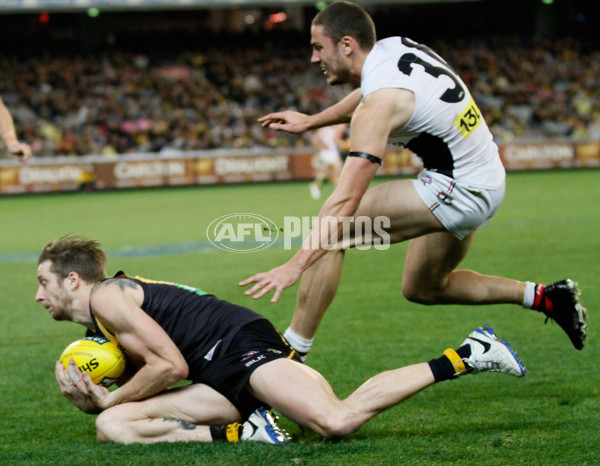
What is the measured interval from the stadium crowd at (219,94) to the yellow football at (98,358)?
21.3 meters

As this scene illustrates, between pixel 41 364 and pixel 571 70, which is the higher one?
pixel 571 70

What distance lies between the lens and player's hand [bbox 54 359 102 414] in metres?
3.94

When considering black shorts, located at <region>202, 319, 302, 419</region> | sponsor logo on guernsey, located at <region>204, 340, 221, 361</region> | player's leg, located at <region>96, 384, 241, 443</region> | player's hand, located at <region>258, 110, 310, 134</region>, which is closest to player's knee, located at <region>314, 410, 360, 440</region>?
black shorts, located at <region>202, 319, 302, 419</region>

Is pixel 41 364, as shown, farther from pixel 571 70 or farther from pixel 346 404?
pixel 571 70

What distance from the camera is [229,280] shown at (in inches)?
347

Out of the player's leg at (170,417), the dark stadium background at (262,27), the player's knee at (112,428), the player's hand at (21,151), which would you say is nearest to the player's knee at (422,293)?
the player's leg at (170,417)

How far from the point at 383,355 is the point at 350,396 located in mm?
1694

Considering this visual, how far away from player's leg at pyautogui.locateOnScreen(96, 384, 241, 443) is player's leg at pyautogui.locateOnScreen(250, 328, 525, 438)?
260 millimetres

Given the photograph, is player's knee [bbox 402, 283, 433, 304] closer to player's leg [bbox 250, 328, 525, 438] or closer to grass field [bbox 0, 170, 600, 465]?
grass field [bbox 0, 170, 600, 465]

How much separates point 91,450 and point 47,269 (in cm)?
91

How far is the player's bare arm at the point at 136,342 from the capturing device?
149 inches

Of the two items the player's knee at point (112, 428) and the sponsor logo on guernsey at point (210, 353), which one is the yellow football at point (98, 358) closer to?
the player's knee at point (112, 428)

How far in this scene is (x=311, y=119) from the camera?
5.25 meters

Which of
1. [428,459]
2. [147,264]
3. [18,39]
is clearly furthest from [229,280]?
[18,39]
